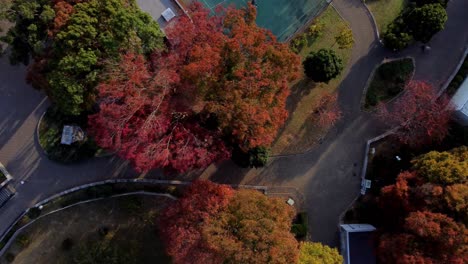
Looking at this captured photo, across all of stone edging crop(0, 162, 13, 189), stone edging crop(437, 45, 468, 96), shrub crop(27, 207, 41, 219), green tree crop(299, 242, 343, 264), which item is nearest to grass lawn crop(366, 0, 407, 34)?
stone edging crop(437, 45, 468, 96)

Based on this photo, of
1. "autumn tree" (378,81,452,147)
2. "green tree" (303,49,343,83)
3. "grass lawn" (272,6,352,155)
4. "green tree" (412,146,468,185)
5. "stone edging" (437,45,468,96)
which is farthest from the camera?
"stone edging" (437,45,468,96)

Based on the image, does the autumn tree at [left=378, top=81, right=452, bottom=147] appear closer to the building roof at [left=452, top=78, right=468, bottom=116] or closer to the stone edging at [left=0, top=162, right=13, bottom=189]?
the building roof at [left=452, top=78, right=468, bottom=116]

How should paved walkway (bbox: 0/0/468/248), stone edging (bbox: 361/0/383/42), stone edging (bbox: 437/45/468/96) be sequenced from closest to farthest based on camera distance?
paved walkway (bbox: 0/0/468/248)
stone edging (bbox: 437/45/468/96)
stone edging (bbox: 361/0/383/42)

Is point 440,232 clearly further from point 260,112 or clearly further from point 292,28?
point 292,28

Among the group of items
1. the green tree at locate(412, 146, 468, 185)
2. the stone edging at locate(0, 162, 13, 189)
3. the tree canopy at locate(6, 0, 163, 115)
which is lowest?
the green tree at locate(412, 146, 468, 185)

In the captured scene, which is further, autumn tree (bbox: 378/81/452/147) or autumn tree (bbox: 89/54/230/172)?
autumn tree (bbox: 378/81/452/147)

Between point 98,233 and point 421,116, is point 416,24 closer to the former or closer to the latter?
point 421,116

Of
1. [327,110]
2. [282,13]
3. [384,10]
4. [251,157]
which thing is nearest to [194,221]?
[251,157]

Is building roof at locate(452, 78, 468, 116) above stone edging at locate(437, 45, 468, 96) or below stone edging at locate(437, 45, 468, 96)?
below
